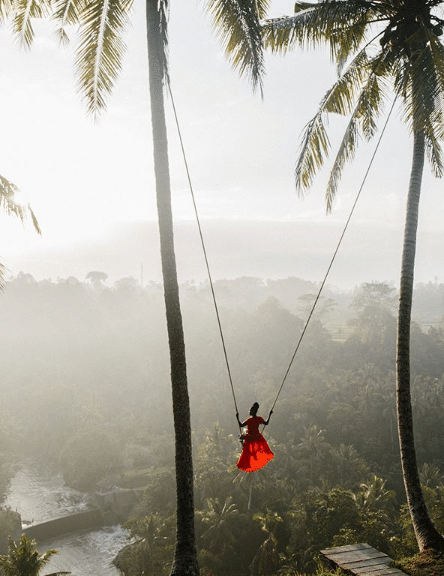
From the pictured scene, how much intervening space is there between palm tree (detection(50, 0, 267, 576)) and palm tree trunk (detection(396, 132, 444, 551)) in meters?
3.67

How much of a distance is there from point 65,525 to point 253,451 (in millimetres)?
28940

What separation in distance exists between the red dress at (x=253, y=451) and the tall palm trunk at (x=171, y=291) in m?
1.45

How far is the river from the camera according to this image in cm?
2523

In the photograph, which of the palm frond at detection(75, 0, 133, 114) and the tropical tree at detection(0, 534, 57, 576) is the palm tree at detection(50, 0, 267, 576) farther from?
the tropical tree at detection(0, 534, 57, 576)

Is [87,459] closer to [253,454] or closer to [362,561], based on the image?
[253,454]

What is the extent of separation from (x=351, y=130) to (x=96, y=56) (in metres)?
4.85

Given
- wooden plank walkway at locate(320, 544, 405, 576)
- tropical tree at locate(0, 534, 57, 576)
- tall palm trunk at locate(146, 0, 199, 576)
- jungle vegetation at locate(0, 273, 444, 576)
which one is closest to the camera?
tall palm trunk at locate(146, 0, 199, 576)

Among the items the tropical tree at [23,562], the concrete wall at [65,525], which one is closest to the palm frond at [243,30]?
the tropical tree at [23,562]

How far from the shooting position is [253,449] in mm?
6680

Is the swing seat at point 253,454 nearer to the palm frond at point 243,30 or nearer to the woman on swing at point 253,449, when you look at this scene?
the woman on swing at point 253,449

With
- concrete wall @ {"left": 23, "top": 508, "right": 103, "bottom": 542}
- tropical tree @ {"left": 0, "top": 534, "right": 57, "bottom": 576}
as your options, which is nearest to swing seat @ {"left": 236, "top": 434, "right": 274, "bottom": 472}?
tropical tree @ {"left": 0, "top": 534, "right": 57, "bottom": 576}

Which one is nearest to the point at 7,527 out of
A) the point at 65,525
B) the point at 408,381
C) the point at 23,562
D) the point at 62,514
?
the point at 65,525

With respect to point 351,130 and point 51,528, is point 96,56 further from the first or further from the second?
point 51,528

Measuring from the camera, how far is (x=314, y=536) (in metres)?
15.0
